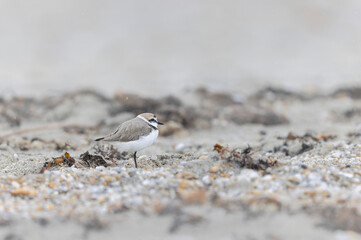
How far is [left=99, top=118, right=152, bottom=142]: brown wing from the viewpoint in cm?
582

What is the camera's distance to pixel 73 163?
573cm

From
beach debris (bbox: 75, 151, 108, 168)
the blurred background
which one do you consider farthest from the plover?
the blurred background

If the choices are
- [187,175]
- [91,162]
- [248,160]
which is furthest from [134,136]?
[248,160]

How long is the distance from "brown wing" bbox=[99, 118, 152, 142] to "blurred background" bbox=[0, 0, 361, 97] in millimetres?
6067

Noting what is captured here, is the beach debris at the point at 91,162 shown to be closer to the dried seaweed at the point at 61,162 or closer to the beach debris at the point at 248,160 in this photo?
the dried seaweed at the point at 61,162

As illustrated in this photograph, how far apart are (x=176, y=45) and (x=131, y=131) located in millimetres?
12566

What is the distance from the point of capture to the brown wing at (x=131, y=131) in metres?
5.82

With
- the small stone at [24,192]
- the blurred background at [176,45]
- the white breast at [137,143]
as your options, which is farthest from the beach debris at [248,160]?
the blurred background at [176,45]

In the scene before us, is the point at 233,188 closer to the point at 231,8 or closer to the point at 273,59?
the point at 273,59

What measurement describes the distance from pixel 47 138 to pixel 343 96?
7.22m

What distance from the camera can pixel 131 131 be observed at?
5855 millimetres

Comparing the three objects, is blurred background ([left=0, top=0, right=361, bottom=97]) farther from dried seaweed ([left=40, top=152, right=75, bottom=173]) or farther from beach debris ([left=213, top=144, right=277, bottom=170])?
beach debris ([left=213, top=144, right=277, bottom=170])

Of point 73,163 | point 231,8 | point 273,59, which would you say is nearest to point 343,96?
point 273,59

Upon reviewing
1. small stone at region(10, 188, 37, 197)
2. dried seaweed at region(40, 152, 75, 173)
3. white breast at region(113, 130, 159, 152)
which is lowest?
dried seaweed at region(40, 152, 75, 173)
